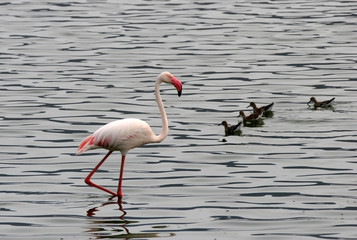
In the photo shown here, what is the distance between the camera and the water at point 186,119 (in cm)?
1455

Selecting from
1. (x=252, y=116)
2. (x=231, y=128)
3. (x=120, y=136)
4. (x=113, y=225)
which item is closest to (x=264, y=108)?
(x=252, y=116)

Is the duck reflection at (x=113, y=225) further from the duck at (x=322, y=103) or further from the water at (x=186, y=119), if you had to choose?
the duck at (x=322, y=103)

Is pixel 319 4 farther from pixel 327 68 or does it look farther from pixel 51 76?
pixel 51 76

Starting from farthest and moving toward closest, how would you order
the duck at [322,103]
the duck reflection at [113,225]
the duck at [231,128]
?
1. the duck at [322,103]
2. the duck at [231,128]
3. the duck reflection at [113,225]

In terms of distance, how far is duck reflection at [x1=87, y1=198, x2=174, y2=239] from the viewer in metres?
13.8

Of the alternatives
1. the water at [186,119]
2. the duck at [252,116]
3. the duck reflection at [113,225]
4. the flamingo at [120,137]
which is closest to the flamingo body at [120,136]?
the flamingo at [120,137]

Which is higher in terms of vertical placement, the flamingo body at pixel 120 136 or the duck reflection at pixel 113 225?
the flamingo body at pixel 120 136

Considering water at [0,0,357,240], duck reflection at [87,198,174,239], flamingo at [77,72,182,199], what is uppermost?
flamingo at [77,72,182,199]

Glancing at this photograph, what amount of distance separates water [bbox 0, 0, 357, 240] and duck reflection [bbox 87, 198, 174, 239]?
31 mm

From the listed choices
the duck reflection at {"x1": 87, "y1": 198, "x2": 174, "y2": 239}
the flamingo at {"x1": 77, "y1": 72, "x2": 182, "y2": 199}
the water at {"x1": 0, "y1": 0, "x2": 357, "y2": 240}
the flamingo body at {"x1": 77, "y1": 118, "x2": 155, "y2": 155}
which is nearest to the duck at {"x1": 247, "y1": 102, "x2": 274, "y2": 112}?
the water at {"x1": 0, "y1": 0, "x2": 357, "y2": 240}

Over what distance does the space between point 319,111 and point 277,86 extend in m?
3.46

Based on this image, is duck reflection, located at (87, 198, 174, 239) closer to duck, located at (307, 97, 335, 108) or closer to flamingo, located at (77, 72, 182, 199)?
flamingo, located at (77, 72, 182, 199)

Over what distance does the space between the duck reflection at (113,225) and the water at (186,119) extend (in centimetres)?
3

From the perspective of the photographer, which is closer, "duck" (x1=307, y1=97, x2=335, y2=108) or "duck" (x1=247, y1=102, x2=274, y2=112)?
"duck" (x1=247, y1=102, x2=274, y2=112)
